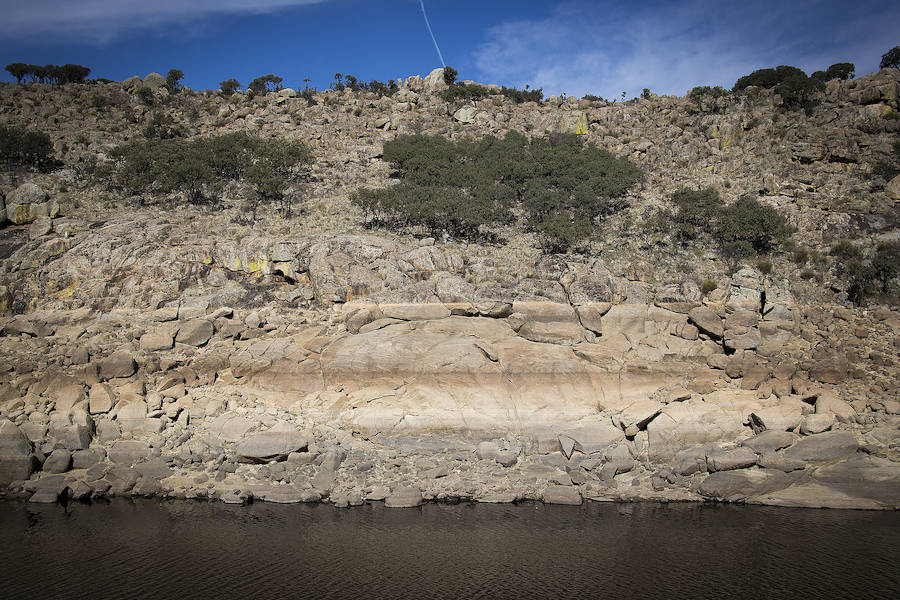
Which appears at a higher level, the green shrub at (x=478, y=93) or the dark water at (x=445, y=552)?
the green shrub at (x=478, y=93)

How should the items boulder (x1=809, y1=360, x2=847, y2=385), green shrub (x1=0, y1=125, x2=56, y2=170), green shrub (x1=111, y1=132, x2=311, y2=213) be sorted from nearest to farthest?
boulder (x1=809, y1=360, x2=847, y2=385) < green shrub (x1=111, y1=132, x2=311, y2=213) < green shrub (x1=0, y1=125, x2=56, y2=170)

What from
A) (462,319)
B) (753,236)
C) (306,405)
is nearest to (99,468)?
(306,405)

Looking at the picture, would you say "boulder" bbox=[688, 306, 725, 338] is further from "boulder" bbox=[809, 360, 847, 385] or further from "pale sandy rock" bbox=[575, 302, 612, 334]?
"pale sandy rock" bbox=[575, 302, 612, 334]

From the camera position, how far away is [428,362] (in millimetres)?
22328

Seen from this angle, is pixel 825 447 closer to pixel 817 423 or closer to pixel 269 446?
pixel 817 423

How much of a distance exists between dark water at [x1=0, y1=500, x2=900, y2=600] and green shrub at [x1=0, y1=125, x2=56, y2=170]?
97.9ft

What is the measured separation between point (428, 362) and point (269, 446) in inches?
270

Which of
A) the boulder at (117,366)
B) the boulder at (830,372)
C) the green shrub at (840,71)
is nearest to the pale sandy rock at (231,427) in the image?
the boulder at (117,366)

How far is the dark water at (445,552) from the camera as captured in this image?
1361 centimetres

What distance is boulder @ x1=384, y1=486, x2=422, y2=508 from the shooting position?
18406 mm

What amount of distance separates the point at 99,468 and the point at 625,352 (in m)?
21.0

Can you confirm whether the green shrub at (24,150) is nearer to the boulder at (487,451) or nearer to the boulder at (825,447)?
the boulder at (487,451)

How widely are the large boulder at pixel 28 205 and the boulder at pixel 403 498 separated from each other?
83.8 ft

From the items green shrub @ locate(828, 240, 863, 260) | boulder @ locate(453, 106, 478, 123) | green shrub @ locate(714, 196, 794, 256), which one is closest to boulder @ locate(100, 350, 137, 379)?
green shrub @ locate(714, 196, 794, 256)
